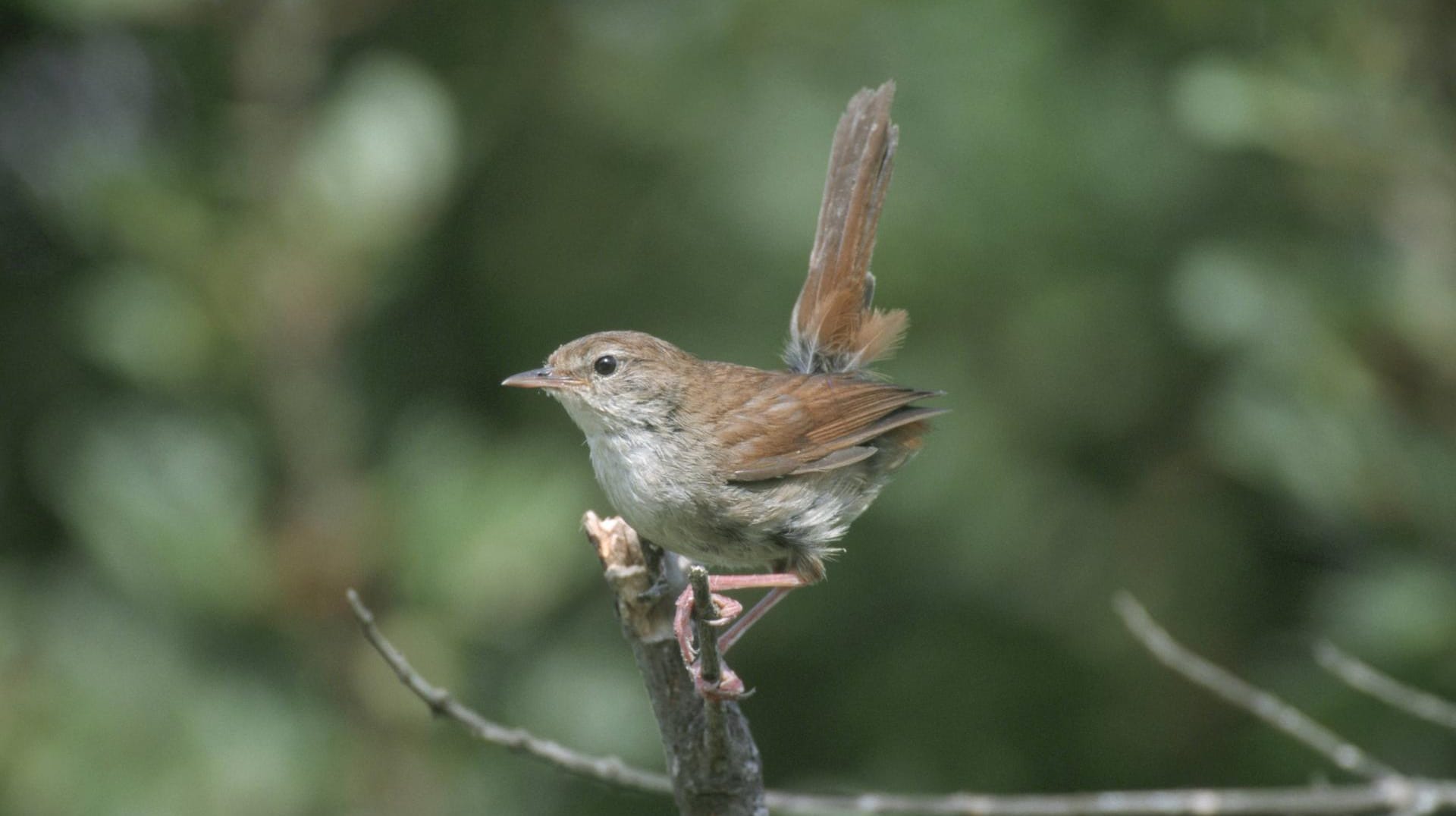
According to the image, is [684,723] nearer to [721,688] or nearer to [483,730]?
[721,688]

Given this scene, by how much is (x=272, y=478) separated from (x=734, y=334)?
2094mm

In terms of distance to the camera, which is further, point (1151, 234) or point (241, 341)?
point (1151, 234)

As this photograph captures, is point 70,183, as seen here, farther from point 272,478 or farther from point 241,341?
point 272,478

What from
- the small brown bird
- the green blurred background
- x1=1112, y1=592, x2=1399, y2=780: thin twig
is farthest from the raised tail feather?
x1=1112, y1=592, x2=1399, y2=780: thin twig

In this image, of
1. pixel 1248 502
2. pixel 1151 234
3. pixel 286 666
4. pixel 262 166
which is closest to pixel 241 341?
pixel 262 166

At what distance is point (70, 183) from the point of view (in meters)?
4.51

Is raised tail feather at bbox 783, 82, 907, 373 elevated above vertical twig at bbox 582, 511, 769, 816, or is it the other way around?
raised tail feather at bbox 783, 82, 907, 373

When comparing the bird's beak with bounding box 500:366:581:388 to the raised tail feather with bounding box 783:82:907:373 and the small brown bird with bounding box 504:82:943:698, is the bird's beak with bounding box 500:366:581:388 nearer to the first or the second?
the small brown bird with bounding box 504:82:943:698

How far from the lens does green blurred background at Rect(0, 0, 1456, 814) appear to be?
4.30 meters

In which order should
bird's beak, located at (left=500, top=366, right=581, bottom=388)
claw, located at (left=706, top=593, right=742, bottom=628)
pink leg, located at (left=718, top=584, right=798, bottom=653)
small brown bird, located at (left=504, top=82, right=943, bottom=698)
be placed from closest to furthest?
claw, located at (left=706, top=593, right=742, bottom=628), small brown bird, located at (left=504, top=82, right=943, bottom=698), pink leg, located at (left=718, top=584, right=798, bottom=653), bird's beak, located at (left=500, top=366, right=581, bottom=388)

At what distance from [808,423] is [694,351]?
2.19 m

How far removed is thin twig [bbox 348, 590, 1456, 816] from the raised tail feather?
1.42 metres

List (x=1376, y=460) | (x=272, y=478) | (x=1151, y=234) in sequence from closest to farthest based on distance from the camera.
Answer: (x=1376, y=460) < (x=272, y=478) < (x=1151, y=234)

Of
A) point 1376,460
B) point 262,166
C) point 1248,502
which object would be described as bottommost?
point 1248,502
